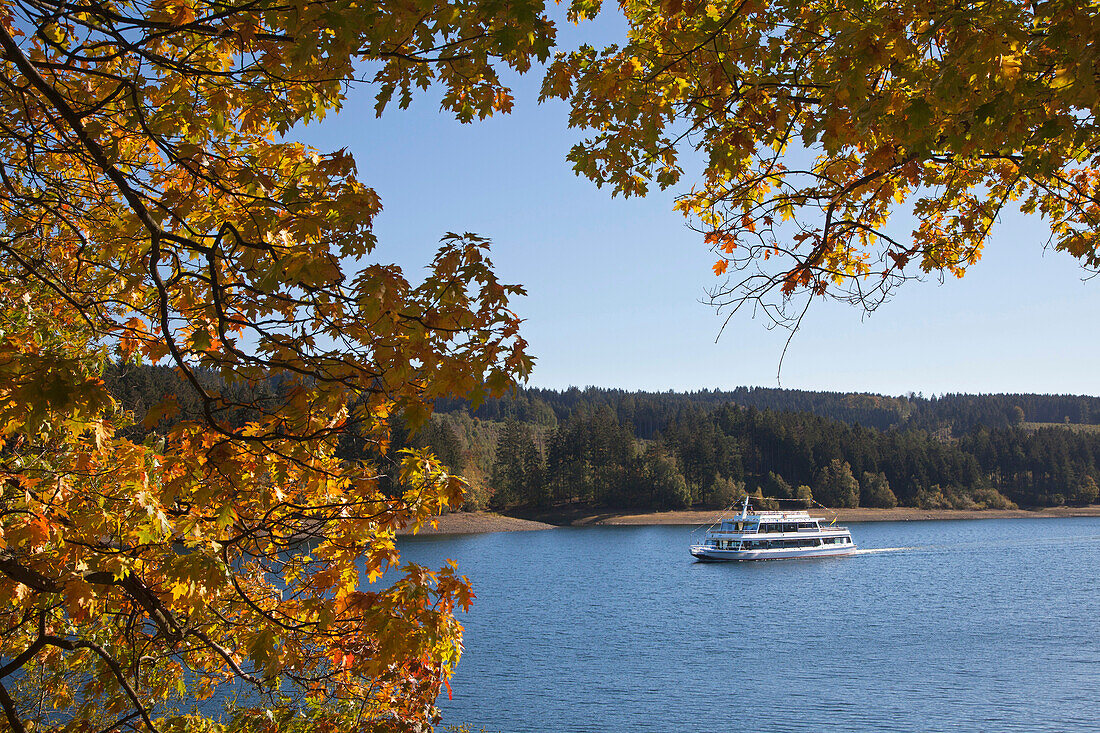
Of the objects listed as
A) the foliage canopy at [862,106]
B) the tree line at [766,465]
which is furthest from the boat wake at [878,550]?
the foliage canopy at [862,106]

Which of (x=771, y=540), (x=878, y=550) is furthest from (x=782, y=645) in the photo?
(x=878, y=550)

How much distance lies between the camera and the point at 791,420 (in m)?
108

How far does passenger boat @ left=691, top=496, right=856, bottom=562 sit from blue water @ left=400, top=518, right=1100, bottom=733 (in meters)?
3.11

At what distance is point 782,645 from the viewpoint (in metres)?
27.0

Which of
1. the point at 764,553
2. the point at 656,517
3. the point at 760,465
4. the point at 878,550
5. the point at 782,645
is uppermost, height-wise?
the point at 760,465

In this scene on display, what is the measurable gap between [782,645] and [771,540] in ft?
102

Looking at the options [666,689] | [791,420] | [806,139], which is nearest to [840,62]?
[806,139]

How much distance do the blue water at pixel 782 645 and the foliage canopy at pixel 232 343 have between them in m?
15.6

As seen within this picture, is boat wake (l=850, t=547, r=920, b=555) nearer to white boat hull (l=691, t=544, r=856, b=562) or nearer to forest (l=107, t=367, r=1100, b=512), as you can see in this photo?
white boat hull (l=691, t=544, r=856, b=562)

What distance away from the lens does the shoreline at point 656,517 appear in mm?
76375

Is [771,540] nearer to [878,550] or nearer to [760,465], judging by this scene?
[878,550]

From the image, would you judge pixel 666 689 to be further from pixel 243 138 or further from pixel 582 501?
pixel 582 501

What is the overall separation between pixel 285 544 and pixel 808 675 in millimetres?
22390

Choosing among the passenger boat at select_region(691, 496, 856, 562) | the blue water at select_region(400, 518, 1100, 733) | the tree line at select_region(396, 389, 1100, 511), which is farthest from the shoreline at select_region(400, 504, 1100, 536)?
the blue water at select_region(400, 518, 1100, 733)
